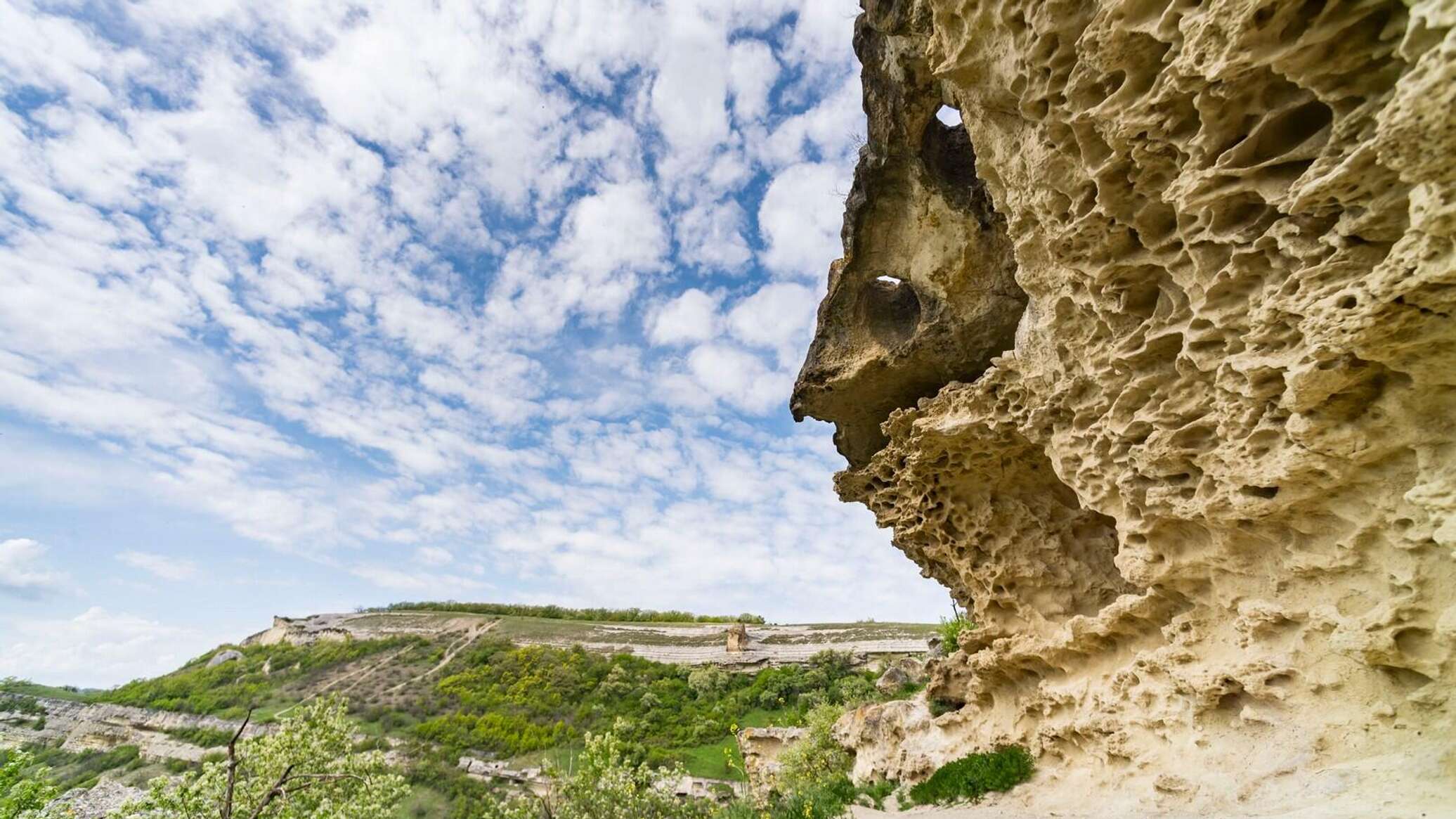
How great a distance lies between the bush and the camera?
8.99m

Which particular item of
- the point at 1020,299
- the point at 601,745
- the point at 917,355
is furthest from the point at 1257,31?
the point at 601,745

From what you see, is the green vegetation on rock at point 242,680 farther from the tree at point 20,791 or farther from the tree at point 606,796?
the tree at point 606,796

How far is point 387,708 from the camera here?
146 feet

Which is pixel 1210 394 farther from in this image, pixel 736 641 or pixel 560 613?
pixel 560 613

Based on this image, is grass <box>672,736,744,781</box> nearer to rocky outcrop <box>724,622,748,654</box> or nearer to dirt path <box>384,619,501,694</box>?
rocky outcrop <box>724,622,748,654</box>

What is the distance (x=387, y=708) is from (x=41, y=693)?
52756 mm

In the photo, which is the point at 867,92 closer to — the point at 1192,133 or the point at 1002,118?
the point at 1002,118

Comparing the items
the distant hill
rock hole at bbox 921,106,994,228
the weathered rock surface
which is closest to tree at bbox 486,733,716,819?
the distant hill

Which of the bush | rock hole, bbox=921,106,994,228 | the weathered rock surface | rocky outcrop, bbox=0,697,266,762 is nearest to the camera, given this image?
the bush

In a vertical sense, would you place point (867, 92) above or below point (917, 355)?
above

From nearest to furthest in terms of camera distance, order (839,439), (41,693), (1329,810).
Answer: (1329,810)
(839,439)
(41,693)

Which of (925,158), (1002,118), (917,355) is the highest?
(925,158)

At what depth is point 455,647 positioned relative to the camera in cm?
6069

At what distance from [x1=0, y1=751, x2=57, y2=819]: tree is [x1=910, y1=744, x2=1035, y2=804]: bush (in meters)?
15.6
